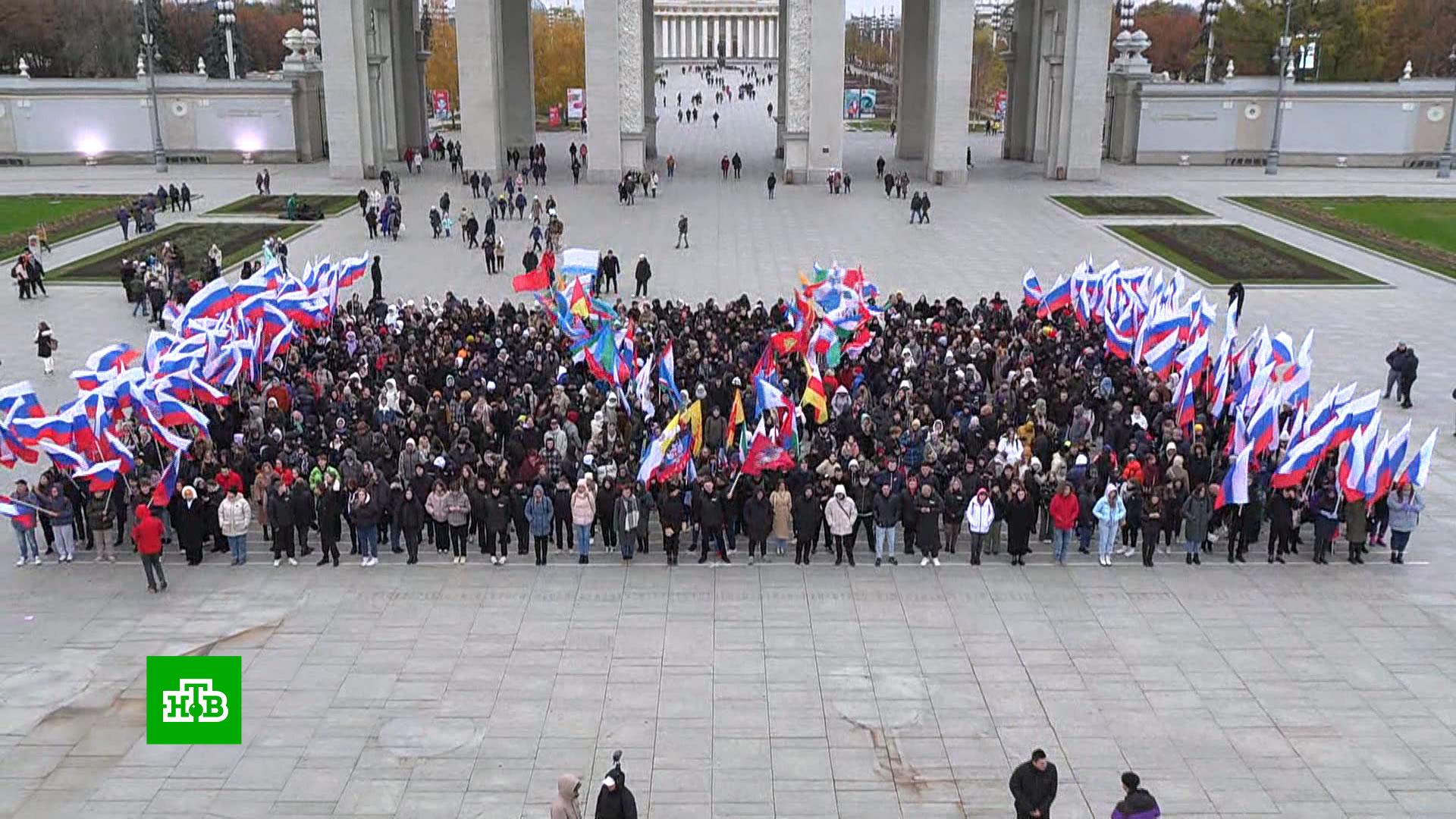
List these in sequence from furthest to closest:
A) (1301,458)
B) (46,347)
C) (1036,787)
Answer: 1. (46,347)
2. (1301,458)
3. (1036,787)

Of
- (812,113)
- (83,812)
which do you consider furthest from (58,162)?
(83,812)

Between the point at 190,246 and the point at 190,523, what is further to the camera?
the point at 190,246

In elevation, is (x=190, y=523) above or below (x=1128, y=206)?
below

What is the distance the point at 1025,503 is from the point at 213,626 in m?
9.01

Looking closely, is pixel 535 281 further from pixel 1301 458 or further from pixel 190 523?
pixel 1301 458

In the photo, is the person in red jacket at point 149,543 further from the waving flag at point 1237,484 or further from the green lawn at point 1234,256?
the green lawn at point 1234,256

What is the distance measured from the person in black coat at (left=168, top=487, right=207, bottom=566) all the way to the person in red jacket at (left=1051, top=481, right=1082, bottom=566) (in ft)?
32.4

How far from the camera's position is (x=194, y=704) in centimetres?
1212

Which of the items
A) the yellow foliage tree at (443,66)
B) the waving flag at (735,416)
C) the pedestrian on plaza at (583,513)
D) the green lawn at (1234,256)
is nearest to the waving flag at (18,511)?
the pedestrian on plaza at (583,513)

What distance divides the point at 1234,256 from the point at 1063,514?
2220cm

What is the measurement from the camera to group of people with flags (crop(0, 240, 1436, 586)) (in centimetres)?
1506

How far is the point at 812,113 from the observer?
47.4m

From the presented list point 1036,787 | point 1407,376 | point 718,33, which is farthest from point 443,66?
point 718,33

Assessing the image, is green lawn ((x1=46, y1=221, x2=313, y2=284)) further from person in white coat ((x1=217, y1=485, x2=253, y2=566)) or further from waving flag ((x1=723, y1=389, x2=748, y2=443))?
waving flag ((x1=723, y1=389, x2=748, y2=443))
